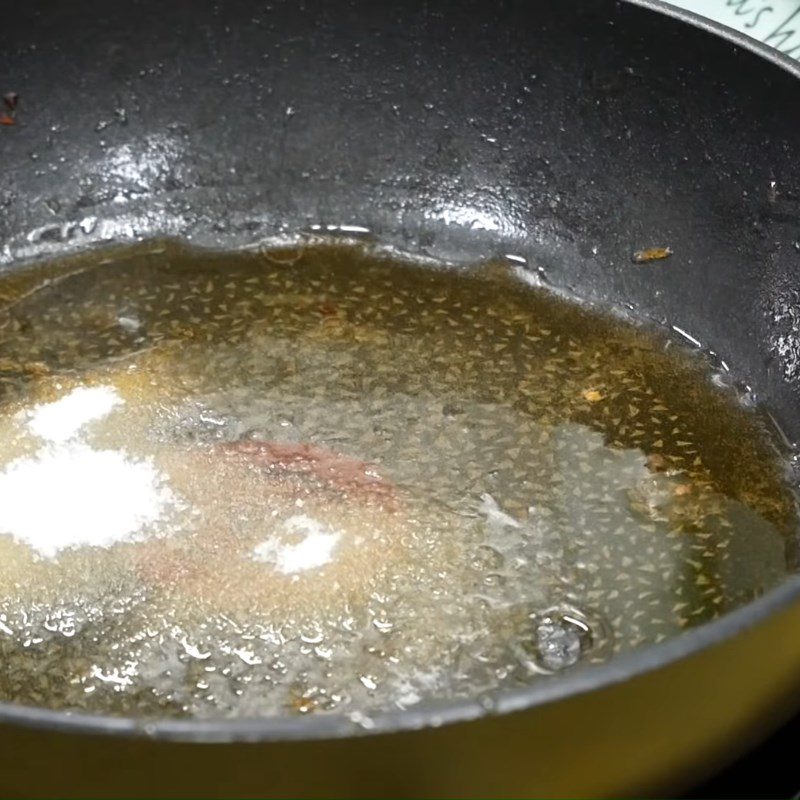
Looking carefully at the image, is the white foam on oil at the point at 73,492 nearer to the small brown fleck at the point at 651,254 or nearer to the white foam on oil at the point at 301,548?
the white foam on oil at the point at 301,548

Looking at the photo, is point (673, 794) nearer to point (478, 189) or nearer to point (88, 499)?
point (88, 499)

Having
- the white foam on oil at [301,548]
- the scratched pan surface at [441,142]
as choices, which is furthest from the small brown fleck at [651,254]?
the white foam on oil at [301,548]

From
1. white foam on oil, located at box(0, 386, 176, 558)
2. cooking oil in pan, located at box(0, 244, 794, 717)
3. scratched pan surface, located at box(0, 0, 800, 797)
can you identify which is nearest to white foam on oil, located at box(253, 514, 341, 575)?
cooking oil in pan, located at box(0, 244, 794, 717)

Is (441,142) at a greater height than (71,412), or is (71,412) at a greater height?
(441,142)

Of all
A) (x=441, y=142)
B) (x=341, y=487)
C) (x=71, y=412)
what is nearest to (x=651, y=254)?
(x=441, y=142)

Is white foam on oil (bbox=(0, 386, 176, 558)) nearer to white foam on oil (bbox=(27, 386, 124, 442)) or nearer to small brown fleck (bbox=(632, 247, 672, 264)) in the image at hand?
white foam on oil (bbox=(27, 386, 124, 442))

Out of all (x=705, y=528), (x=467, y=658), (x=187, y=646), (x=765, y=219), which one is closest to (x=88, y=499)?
(x=187, y=646)

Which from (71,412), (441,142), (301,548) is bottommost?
(71,412)

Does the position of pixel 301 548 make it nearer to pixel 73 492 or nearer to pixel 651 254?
pixel 73 492

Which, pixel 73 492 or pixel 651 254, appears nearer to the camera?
pixel 73 492
